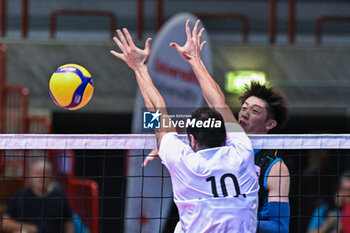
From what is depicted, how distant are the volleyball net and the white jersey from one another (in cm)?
73

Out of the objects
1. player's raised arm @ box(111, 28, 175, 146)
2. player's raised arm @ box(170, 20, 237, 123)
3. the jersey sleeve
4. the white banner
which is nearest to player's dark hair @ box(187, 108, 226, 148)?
the jersey sleeve

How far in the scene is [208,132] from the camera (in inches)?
154

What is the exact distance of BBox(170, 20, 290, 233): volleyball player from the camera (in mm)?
4301

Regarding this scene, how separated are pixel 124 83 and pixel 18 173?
2147mm

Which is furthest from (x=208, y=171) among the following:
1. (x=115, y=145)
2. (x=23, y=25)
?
(x=23, y=25)

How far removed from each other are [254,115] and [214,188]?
2.95 ft

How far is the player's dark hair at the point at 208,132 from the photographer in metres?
3.91

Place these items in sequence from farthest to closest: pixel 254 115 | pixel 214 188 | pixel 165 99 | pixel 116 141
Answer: pixel 165 99, pixel 116 141, pixel 254 115, pixel 214 188

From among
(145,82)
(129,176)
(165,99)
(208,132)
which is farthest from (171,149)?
(165,99)

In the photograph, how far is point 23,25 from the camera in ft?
36.8

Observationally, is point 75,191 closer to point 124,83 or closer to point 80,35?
point 124,83

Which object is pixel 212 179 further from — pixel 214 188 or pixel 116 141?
pixel 116 141

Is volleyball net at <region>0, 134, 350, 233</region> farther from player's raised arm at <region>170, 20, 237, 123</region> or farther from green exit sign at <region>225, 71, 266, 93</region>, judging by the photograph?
green exit sign at <region>225, 71, 266, 93</region>

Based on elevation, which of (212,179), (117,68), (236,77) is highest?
(117,68)
